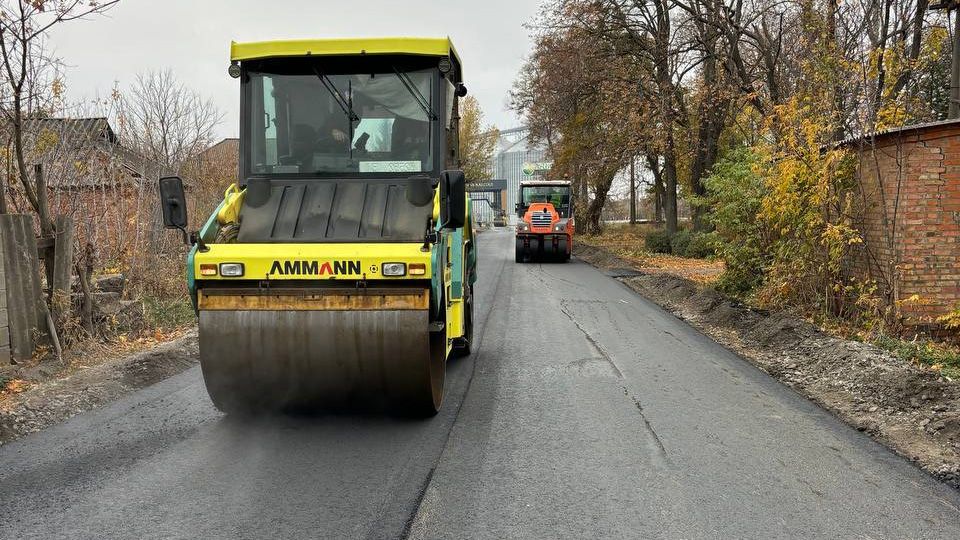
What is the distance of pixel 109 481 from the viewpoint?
4.50 metres

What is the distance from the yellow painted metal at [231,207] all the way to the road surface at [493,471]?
156cm

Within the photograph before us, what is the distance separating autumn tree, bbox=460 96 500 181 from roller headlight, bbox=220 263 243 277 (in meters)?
53.8

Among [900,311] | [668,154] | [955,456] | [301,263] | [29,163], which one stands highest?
[668,154]

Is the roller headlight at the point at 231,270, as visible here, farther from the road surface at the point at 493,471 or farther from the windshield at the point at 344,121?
the windshield at the point at 344,121

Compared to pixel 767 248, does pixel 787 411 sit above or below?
below

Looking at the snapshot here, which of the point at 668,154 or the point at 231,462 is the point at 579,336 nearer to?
the point at 231,462

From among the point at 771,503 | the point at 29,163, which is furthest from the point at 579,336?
the point at 29,163

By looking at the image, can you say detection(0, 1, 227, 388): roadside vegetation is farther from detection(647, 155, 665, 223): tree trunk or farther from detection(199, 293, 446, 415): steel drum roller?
detection(647, 155, 665, 223): tree trunk

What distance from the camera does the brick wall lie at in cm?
869

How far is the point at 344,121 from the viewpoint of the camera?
634 cm

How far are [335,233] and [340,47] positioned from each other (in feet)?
5.26

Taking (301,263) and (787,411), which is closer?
(301,263)

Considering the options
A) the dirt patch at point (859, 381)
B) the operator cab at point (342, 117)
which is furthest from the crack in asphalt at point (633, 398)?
the operator cab at point (342, 117)

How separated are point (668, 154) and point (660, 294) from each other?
12.5 meters
